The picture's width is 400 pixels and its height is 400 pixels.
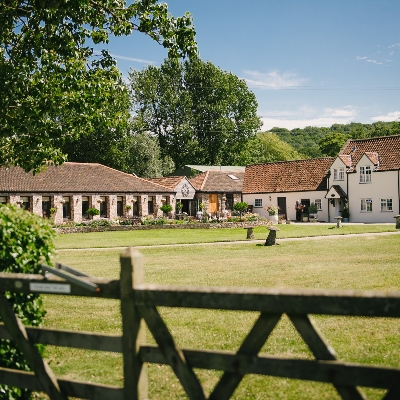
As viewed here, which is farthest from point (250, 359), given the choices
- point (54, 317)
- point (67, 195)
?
point (67, 195)

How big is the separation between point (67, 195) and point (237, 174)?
24217mm

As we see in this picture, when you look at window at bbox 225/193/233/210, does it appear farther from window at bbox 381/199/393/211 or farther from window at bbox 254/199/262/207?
window at bbox 381/199/393/211

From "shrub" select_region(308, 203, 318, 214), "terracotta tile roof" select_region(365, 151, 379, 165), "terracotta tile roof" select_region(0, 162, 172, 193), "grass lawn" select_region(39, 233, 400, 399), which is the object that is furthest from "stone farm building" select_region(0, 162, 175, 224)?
"grass lawn" select_region(39, 233, 400, 399)

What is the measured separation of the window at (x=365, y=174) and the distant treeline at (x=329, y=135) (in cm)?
5280

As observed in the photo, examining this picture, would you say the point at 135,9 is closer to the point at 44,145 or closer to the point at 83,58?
the point at 83,58

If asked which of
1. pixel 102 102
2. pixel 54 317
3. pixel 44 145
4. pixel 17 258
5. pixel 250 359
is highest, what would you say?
pixel 102 102

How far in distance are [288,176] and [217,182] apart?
28.0ft

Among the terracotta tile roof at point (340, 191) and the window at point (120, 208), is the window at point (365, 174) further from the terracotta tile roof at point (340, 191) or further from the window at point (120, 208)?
the window at point (120, 208)

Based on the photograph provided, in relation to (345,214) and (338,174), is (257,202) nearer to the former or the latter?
(338,174)

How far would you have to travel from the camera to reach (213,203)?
191 feet

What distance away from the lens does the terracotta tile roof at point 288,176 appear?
5419cm

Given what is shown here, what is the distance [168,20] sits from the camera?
14.1 metres

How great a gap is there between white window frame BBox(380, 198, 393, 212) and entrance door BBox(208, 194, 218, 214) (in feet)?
62.4

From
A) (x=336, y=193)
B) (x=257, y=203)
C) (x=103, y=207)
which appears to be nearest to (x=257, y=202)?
(x=257, y=203)
